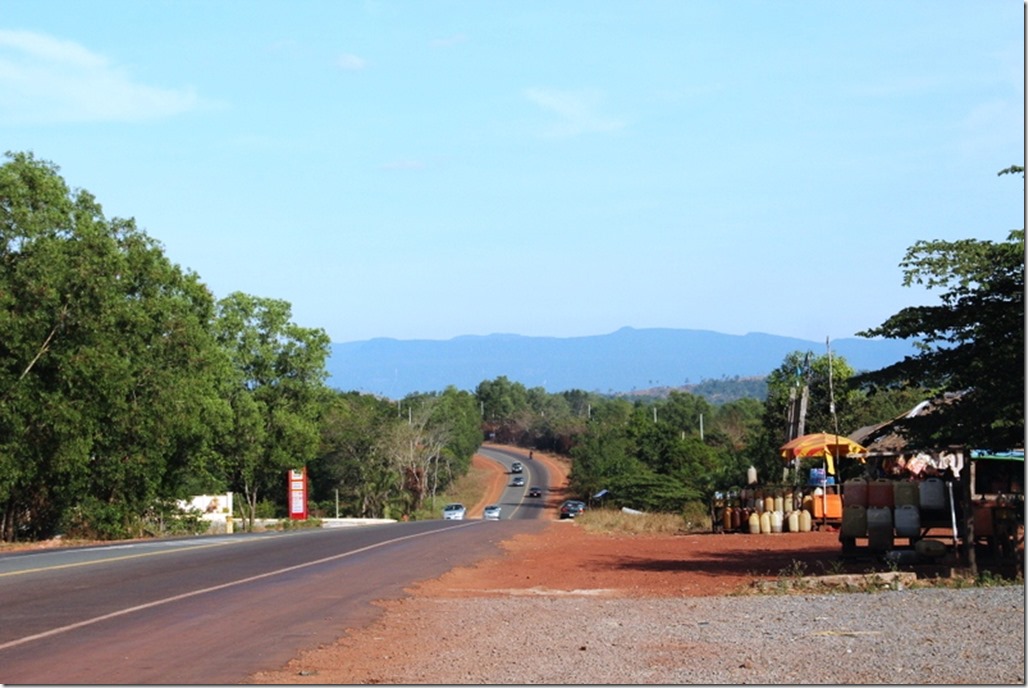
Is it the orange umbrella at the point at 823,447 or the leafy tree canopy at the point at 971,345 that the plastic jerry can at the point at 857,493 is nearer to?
the leafy tree canopy at the point at 971,345

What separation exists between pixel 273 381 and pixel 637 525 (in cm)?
3998

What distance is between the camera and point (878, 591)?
16547 millimetres

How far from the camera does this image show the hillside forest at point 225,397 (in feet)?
62.4

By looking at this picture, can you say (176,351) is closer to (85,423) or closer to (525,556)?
(85,423)

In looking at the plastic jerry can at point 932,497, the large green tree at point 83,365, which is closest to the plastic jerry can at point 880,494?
the plastic jerry can at point 932,497

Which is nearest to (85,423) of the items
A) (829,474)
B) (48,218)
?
(48,218)

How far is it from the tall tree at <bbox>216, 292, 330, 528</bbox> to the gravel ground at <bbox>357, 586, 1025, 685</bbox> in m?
58.6

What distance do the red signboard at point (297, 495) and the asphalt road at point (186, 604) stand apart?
1642 inches

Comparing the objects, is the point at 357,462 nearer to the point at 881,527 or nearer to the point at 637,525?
the point at 637,525

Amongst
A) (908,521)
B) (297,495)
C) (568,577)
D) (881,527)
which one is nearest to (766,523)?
(881,527)

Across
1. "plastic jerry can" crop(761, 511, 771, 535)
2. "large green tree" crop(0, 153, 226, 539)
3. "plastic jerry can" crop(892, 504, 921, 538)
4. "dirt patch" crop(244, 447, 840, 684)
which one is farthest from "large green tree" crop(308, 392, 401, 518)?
"plastic jerry can" crop(892, 504, 921, 538)

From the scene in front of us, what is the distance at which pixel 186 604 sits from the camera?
15.8 meters

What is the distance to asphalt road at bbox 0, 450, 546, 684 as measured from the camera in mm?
11039

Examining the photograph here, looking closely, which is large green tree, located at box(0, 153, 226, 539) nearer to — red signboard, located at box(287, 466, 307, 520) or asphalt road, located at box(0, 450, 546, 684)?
asphalt road, located at box(0, 450, 546, 684)
